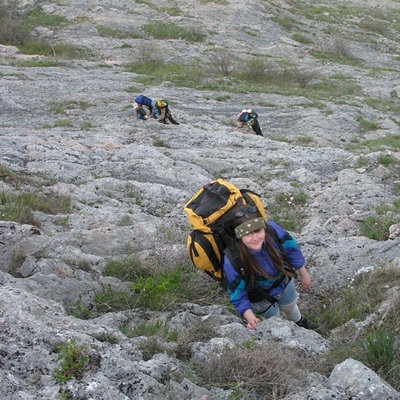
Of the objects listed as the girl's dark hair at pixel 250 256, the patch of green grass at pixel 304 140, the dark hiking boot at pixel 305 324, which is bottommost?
the patch of green grass at pixel 304 140

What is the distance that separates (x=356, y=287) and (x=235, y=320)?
1.31 m

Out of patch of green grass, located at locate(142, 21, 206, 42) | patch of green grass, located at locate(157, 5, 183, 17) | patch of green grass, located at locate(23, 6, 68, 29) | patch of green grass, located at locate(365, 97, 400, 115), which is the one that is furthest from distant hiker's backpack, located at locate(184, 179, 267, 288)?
patch of green grass, located at locate(157, 5, 183, 17)

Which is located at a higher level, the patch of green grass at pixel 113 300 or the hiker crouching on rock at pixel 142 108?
the patch of green grass at pixel 113 300

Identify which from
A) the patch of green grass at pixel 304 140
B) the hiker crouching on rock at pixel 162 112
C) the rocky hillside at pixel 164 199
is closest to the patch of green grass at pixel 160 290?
the rocky hillside at pixel 164 199

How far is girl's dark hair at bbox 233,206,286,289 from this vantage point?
3.77m

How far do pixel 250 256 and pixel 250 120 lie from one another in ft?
32.1

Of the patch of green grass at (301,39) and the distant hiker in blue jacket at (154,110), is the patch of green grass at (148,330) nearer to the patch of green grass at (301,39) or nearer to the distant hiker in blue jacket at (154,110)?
the distant hiker in blue jacket at (154,110)

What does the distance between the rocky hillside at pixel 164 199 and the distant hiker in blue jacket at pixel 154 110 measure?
0.50m

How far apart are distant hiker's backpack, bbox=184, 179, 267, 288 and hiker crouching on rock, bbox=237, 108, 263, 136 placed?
921 centimetres

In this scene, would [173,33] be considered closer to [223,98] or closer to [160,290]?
[223,98]

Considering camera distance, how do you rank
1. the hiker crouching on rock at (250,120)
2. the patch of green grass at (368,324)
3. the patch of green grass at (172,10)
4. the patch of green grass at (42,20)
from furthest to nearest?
1. the patch of green grass at (172,10)
2. the patch of green grass at (42,20)
3. the hiker crouching on rock at (250,120)
4. the patch of green grass at (368,324)

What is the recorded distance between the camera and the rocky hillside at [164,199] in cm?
290

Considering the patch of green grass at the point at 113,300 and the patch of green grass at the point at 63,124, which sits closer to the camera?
the patch of green grass at the point at 113,300

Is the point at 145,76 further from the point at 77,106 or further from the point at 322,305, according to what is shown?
the point at 322,305
